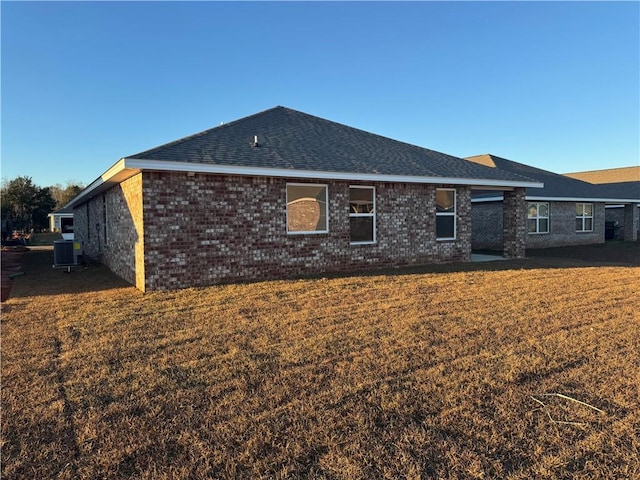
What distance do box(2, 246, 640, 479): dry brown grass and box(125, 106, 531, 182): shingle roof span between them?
12.3 ft

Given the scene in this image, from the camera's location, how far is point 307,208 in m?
10.8

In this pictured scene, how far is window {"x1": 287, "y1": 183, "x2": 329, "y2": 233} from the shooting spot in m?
10.5

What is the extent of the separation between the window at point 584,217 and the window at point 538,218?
2816mm

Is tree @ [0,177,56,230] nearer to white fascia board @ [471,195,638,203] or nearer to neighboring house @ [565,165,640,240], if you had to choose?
white fascia board @ [471,195,638,203]

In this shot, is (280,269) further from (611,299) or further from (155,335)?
(611,299)

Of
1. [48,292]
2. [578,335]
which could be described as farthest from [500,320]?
[48,292]

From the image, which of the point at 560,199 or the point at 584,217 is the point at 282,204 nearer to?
the point at 560,199

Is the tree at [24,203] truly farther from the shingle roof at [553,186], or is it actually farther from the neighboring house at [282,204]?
the shingle roof at [553,186]

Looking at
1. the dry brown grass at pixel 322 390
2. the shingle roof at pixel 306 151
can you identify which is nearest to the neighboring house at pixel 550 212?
the shingle roof at pixel 306 151

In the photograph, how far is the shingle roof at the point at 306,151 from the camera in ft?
31.5

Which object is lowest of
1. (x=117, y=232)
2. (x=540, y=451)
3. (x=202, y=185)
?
(x=540, y=451)

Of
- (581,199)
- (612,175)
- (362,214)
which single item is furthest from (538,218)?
(612,175)

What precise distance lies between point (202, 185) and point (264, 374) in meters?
6.05

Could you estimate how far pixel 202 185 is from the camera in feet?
30.4
